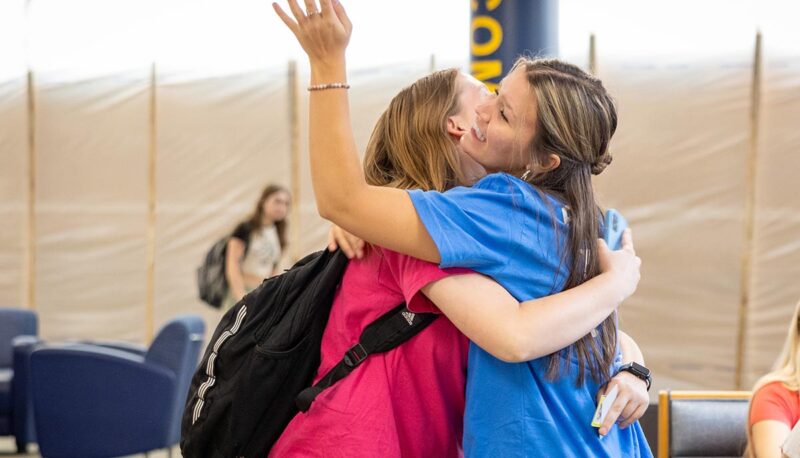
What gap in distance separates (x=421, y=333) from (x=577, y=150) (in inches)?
14.5

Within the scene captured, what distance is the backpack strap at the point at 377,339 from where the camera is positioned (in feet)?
5.29

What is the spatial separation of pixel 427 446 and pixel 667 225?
623cm

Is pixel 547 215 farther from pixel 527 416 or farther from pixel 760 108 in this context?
pixel 760 108

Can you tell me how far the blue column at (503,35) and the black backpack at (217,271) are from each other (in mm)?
2875

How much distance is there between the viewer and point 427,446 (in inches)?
65.6

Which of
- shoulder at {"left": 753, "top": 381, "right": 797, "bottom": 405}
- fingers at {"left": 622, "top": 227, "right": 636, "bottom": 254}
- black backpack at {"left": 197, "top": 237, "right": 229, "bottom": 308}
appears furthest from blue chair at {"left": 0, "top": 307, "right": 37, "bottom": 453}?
fingers at {"left": 622, "top": 227, "right": 636, "bottom": 254}

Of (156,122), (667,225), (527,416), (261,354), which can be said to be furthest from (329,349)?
(156,122)

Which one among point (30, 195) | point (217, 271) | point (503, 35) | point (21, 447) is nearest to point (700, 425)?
point (503, 35)

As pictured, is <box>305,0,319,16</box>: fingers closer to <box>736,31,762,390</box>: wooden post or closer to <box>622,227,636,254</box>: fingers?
<box>622,227,636,254</box>: fingers

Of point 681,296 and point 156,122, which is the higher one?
point 156,122

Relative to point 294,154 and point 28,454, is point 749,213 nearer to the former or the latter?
point 294,154

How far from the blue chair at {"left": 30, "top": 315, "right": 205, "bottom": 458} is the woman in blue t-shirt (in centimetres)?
371

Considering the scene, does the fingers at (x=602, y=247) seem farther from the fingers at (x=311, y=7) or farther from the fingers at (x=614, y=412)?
the fingers at (x=311, y=7)

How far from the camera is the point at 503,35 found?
418cm
